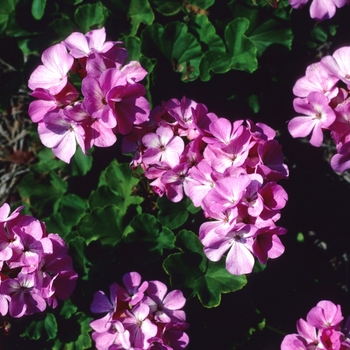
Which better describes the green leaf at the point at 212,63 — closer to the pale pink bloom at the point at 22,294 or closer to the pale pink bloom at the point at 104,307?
the pale pink bloom at the point at 104,307

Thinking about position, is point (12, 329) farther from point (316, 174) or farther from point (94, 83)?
point (316, 174)

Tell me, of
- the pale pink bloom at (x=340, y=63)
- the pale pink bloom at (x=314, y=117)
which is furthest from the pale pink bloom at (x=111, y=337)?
the pale pink bloom at (x=340, y=63)

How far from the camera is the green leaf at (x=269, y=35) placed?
294cm

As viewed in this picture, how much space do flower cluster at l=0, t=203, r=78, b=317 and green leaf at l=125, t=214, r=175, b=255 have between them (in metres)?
0.55

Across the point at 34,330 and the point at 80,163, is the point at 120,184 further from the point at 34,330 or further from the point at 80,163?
the point at 34,330

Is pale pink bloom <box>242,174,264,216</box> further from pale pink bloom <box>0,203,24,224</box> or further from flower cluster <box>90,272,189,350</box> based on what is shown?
pale pink bloom <box>0,203,24,224</box>

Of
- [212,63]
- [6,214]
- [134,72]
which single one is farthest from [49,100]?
[212,63]

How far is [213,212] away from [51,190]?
4.95 feet

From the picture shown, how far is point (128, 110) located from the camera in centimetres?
216

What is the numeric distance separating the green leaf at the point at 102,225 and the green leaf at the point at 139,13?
959mm

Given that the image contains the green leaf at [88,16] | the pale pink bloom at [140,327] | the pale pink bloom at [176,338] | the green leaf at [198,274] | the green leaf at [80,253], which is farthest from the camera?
the green leaf at [88,16]

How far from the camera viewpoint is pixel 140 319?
222 centimetres

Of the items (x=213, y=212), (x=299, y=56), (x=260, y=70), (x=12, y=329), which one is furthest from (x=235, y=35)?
(x=12, y=329)

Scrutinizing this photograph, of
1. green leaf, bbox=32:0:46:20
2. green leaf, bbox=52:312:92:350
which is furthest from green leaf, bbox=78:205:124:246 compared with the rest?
green leaf, bbox=32:0:46:20
